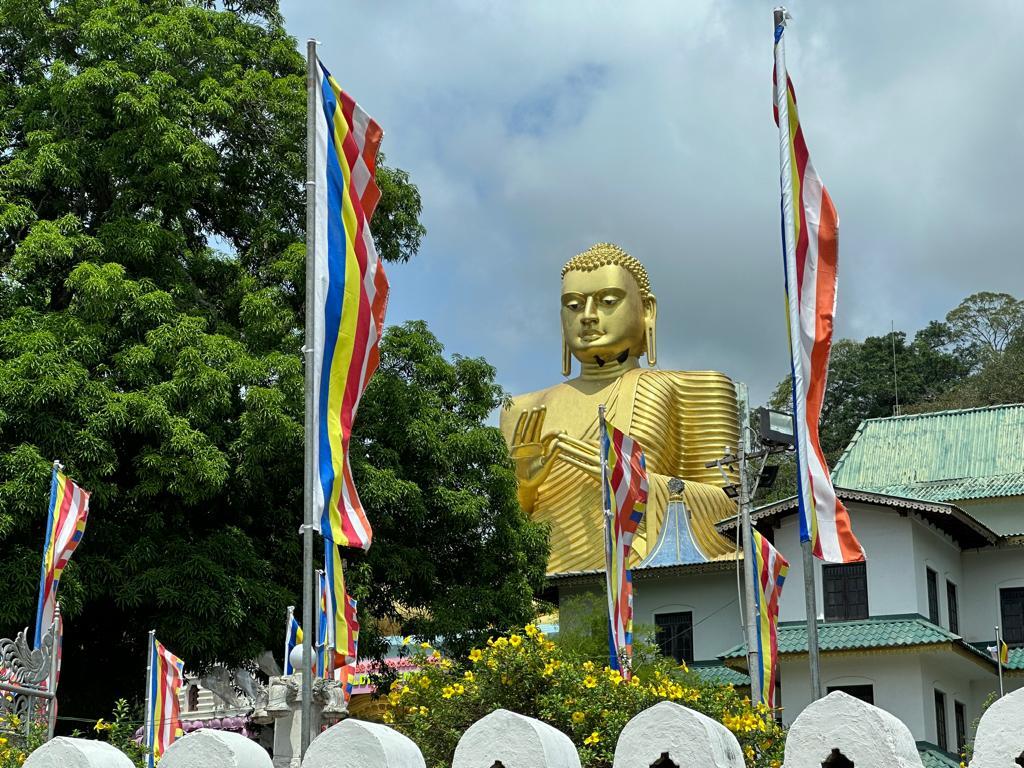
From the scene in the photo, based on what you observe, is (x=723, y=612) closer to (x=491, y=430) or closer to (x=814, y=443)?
(x=491, y=430)

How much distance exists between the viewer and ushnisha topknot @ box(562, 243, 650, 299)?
43.7 m

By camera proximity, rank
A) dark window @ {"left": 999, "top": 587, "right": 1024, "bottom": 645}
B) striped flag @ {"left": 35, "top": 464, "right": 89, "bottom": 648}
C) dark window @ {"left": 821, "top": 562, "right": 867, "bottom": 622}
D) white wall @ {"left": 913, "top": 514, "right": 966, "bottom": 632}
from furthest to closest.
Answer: dark window @ {"left": 999, "top": 587, "right": 1024, "bottom": 645} < dark window @ {"left": 821, "top": 562, "right": 867, "bottom": 622} < white wall @ {"left": 913, "top": 514, "right": 966, "bottom": 632} < striped flag @ {"left": 35, "top": 464, "right": 89, "bottom": 648}

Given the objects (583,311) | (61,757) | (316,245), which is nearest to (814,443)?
(316,245)

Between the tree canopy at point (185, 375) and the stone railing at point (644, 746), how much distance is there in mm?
12975

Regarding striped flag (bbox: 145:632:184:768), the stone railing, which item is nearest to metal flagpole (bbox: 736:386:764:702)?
striped flag (bbox: 145:632:184:768)

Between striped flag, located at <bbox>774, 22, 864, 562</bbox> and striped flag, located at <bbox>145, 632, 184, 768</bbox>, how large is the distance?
10.8m

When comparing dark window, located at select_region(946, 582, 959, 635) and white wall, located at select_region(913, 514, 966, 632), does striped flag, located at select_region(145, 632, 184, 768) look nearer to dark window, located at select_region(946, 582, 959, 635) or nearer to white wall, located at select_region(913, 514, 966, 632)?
white wall, located at select_region(913, 514, 966, 632)

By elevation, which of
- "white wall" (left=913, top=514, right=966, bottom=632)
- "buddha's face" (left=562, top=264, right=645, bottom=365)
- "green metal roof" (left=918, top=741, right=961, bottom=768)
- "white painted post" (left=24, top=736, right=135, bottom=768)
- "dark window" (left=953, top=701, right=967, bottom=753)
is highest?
"buddha's face" (left=562, top=264, right=645, bottom=365)

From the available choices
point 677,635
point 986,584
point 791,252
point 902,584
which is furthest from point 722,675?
point 791,252

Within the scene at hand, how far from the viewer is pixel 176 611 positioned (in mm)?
21797

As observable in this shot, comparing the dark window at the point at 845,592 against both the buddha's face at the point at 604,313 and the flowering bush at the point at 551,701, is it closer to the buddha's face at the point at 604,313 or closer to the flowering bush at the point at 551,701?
the buddha's face at the point at 604,313

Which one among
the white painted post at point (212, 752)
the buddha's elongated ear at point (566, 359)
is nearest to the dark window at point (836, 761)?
the white painted post at point (212, 752)

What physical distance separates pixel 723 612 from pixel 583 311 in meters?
9.99

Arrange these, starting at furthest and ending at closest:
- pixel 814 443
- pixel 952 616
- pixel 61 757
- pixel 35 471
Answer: pixel 952 616, pixel 35 471, pixel 814 443, pixel 61 757
